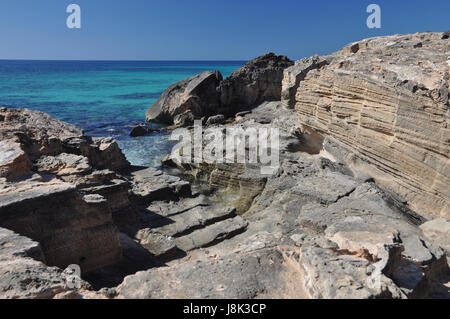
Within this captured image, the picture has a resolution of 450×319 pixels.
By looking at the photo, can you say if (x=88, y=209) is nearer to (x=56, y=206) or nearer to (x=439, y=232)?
(x=56, y=206)

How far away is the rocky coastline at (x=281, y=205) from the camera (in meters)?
3.11

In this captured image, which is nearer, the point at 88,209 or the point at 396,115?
the point at 88,209

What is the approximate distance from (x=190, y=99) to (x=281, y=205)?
1689 centimetres

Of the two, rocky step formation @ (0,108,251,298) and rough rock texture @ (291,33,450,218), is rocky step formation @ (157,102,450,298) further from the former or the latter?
rocky step formation @ (0,108,251,298)

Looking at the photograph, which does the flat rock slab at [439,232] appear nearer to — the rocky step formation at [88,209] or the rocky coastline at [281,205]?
the rocky coastline at [281,205]

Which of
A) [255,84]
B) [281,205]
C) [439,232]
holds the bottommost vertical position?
[281,205]

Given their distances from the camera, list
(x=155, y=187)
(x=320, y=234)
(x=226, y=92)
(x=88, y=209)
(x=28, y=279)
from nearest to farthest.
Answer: (x=28, y=279) < (x=88, y=209) < (x=320, y=234) < (x=155, y=187) < (x=226, y=92)

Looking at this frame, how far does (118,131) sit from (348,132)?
17.4 m

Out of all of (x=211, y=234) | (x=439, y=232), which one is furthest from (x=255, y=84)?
(x=439, y=232)

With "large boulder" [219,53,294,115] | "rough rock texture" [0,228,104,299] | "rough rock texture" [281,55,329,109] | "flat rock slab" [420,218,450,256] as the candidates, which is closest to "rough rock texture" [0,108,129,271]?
"rough rock texture" [0,228,104,299]

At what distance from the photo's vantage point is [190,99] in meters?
23.3

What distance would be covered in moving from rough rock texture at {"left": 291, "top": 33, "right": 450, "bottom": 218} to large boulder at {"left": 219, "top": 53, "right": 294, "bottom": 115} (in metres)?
14.8

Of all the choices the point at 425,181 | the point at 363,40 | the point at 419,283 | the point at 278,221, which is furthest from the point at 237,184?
the point at 419,283

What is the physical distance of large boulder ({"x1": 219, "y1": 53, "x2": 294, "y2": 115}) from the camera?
23.6 metres
